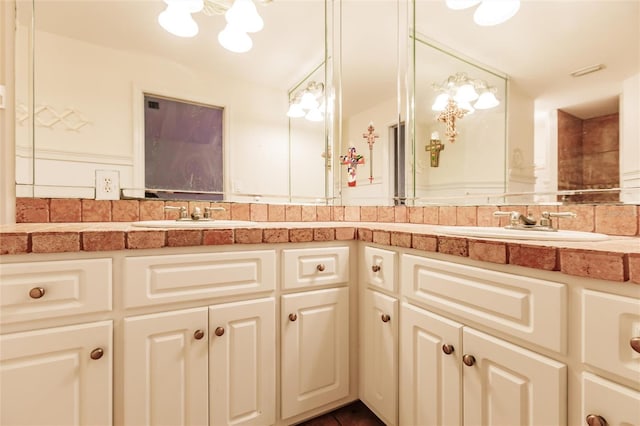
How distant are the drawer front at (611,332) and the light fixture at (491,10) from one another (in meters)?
A: 1.16

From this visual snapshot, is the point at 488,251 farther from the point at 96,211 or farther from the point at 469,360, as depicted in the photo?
the point at 96,211

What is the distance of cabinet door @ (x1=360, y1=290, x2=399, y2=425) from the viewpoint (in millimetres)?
988

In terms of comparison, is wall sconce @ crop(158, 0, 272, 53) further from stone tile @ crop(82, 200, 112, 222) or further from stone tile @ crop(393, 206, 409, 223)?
stone tile @ crop(393, 206, 409, 223)

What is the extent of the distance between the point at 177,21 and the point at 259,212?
984mm

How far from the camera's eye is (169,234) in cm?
83

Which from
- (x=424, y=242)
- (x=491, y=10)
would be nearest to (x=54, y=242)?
(x=424, y=242)

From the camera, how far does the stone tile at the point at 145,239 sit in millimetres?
786

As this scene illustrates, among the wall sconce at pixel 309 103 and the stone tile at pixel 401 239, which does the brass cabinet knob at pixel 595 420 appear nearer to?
the stone tile at pixel 401 239

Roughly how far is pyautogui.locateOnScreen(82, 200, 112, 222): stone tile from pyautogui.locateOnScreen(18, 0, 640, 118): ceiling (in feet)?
2.32

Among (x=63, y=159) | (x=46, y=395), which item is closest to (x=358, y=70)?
(x=63, y=159)

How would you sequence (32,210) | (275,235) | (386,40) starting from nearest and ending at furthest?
(275,235) → (32,210) → (386,40)

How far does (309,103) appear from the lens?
5.90ft

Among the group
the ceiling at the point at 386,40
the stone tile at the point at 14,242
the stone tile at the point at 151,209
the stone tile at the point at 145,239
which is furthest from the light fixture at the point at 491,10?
the stone tile at the point at 14,242

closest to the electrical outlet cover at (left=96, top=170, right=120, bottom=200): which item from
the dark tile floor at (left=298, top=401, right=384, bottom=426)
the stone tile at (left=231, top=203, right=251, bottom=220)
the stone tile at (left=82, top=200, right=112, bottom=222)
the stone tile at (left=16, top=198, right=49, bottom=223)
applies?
the stone tile at (left=82, top=200, right=112, bottom=222)
